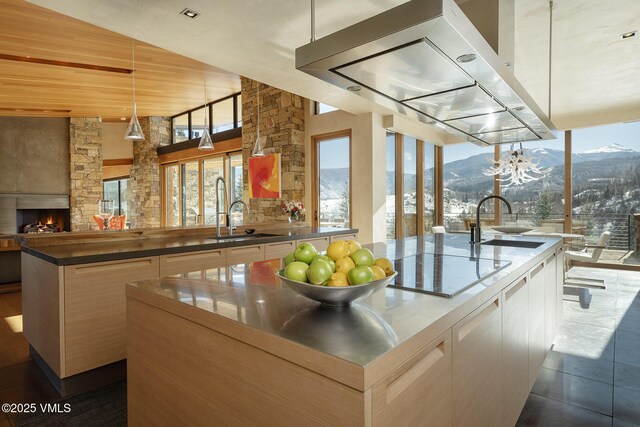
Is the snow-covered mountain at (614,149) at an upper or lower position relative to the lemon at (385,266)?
upper

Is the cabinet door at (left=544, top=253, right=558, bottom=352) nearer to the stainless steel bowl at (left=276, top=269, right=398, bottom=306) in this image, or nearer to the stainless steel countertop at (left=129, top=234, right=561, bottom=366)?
the stainless steel countertop at (left=129, top=234, right=561, bottom=366)

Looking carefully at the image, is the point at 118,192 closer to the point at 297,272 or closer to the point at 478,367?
the point at 297,272

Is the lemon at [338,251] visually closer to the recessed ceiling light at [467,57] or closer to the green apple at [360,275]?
the green apple at [360,275]

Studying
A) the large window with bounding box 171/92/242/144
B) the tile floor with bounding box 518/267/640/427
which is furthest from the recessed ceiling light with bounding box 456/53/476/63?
the large window with bounding box 171/92/242/144

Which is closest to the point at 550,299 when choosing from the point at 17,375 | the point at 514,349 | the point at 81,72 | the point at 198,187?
the point at 514,349

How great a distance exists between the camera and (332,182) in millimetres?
6230

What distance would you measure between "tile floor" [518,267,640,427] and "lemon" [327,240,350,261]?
1632 mm

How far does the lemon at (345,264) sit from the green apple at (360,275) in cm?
4

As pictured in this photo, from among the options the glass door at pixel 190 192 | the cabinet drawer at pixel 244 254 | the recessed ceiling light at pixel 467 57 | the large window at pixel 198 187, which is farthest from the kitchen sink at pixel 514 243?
the glass door at pixel 190 192

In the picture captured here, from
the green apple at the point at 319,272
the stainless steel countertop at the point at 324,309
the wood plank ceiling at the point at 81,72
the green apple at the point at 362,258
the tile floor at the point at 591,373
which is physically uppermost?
the wood plank ceiling at the point at 81,72

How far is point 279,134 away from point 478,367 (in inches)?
226

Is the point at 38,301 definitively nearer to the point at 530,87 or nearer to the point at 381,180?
the point at 381,180

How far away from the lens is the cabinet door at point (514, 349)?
1.51 metres

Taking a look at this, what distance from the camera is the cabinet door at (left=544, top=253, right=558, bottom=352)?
238 cm
